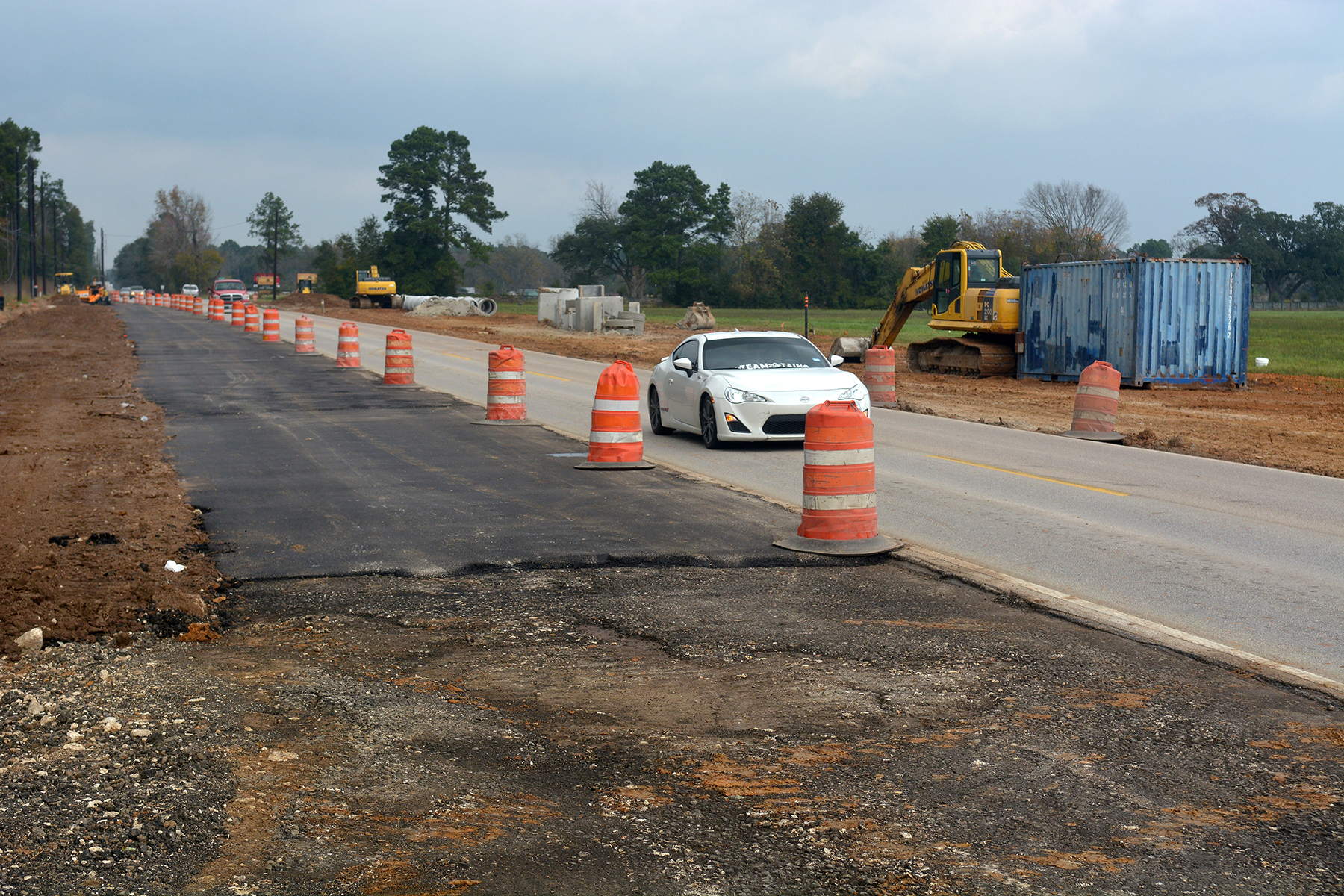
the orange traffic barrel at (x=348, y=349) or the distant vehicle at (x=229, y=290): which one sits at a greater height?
the distant vehicle at (x=229, y=290)

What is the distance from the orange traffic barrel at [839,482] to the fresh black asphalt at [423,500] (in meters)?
0.42

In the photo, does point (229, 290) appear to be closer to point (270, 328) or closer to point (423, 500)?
point (270, 328)

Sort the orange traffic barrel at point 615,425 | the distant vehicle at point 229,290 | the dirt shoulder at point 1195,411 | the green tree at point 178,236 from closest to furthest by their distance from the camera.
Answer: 1. the orange traffic barrel at point 615,425
2. the dirt shoulder at point 1195,411
3. the distant vehicle at point 229,290
4. the green tree at point 178,236

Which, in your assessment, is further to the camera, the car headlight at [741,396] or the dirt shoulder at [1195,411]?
the dirt shoulder at [1195,411]

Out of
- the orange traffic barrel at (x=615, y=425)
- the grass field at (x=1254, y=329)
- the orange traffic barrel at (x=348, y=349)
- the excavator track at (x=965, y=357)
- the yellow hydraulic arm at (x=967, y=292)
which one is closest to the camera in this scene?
the orange traffic barrel at (x=615, y=425)

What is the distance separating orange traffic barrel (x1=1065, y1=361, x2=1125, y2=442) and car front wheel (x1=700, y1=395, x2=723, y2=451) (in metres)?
5.57

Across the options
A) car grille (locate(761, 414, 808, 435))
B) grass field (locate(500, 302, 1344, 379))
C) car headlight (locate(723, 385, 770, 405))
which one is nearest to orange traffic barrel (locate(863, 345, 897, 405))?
car grille (locate(761, 414, 808, 435))

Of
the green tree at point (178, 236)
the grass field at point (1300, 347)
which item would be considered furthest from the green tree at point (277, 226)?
the grass field at point (1300, 347)

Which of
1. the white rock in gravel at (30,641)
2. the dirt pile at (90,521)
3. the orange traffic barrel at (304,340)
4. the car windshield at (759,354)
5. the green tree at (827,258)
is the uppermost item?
the green tree at (827,258)

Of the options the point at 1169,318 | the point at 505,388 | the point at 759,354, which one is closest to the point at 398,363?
the point at 505,388

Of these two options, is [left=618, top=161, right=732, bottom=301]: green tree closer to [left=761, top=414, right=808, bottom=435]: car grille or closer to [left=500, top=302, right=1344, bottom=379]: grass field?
[left=500, top=302, right=1344, bottom=379]: grass field

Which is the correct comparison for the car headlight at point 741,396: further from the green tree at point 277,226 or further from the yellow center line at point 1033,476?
the green tree at point 277,226

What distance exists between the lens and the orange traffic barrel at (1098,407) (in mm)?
18234

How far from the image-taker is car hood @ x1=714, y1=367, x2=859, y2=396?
15898 millimetres
